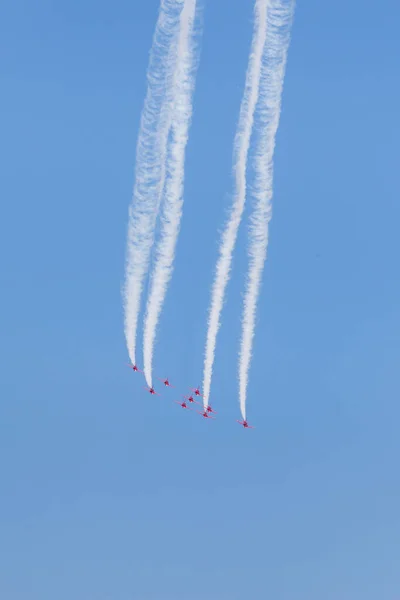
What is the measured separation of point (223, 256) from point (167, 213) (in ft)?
8.51

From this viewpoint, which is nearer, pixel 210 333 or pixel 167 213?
pixel 167 213

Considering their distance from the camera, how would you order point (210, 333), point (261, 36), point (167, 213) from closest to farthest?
point (261, 36)
point (167, 213)
point (210, 333)

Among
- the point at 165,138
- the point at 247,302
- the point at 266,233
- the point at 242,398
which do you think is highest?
the point at 165,138

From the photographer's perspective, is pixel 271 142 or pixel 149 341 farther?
pixel 149 341

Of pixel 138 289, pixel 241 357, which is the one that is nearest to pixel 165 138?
pixel 138 289

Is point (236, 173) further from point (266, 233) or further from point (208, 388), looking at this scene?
point (208, 388)

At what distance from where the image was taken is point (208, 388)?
39.9 metres

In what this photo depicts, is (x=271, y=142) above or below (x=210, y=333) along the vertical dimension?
above

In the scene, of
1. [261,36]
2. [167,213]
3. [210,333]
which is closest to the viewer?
[261,36]

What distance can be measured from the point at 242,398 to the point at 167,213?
7555mm

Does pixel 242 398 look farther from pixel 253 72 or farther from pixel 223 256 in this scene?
pixel 253 72

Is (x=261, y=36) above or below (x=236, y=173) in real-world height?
above

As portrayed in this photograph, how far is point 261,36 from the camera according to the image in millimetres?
33250

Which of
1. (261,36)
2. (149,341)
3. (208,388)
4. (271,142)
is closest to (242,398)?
(208,388)
